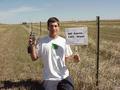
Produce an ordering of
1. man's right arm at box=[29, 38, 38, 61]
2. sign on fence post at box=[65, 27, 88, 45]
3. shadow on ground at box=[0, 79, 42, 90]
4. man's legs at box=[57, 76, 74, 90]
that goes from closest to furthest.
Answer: man's legs at box=[57, 76, 74, 90] < man's right arm at box=[29, 38, 38, 61] < sign on fence post at box=[65, 27, 88, 45] < shadow on ground at box=[0, 79, 42, 90]

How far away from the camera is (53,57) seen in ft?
20.7

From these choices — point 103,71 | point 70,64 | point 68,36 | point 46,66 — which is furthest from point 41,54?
point 70,64

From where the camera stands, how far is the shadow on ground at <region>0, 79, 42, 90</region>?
28.7ft

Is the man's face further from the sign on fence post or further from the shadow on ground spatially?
the shadow on ground

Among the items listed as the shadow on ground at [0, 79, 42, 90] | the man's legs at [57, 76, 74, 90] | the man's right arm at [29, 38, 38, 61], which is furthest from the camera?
the shadow on ground at [0, 79, 42, 90]

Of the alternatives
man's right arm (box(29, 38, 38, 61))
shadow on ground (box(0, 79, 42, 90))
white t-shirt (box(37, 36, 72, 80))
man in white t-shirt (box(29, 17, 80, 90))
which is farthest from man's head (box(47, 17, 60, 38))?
shadow on ground (box(0, 79, 42, 90))

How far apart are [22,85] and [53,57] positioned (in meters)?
2.98

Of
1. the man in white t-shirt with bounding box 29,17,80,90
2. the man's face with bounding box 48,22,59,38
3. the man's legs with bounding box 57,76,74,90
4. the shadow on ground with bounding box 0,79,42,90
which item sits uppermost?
the man's face with bounding box 48,22,59,38

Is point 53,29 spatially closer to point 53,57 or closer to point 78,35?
point 53,57

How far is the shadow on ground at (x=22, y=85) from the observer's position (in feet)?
28.7

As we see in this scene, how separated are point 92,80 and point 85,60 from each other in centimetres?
388

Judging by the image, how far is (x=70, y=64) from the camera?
1097cm

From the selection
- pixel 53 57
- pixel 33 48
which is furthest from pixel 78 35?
pixel 33 48

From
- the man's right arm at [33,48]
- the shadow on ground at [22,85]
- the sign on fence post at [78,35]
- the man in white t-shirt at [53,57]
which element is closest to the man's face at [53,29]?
the man in white t-shirt at [53,57]
